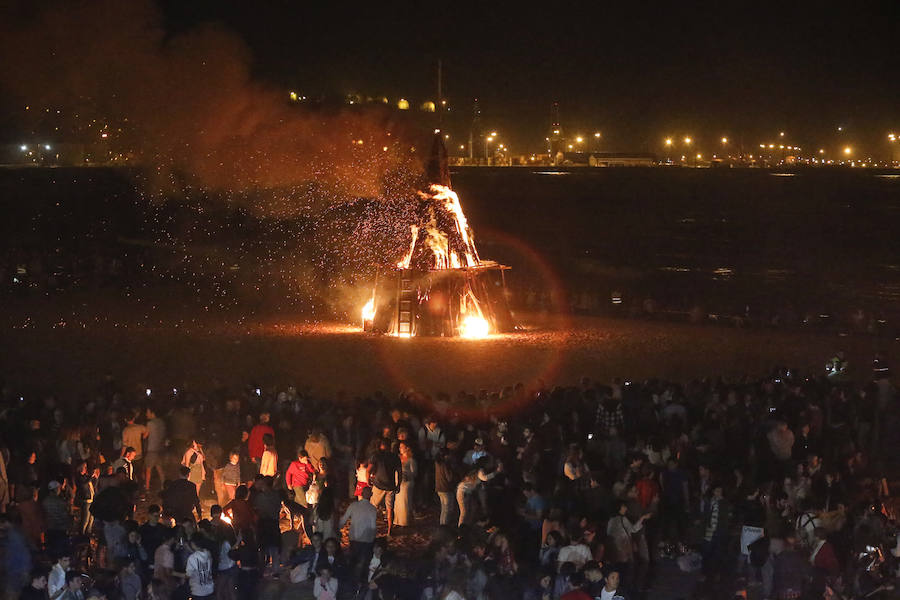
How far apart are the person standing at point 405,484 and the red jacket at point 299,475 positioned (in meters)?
1.11

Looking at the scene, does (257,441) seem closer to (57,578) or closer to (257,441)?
(257,441)

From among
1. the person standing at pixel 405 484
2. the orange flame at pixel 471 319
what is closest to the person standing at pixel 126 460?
the person standing at pixel 405 484

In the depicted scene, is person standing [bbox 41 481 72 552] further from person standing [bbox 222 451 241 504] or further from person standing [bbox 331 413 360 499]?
person standing [bbox 331 413 360 499]

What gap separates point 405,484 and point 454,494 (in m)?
0.66

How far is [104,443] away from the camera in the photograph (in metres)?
15.3

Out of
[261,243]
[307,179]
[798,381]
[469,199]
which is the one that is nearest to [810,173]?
[469,199]

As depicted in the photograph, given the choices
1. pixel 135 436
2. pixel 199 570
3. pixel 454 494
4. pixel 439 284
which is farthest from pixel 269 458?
pixel 439 284

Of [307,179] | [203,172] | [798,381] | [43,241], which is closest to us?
[798,381]

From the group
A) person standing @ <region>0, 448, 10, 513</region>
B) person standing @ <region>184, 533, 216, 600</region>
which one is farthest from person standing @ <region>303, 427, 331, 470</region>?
person standing @ <region>184, 533, 216, 600</region>

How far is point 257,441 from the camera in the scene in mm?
14297

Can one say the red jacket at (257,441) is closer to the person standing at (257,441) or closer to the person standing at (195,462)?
the person standing at (257,441)

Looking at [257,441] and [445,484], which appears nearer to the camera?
[445,484]

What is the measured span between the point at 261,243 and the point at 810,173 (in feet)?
422

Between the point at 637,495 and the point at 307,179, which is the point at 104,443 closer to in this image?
the point at 637,495
